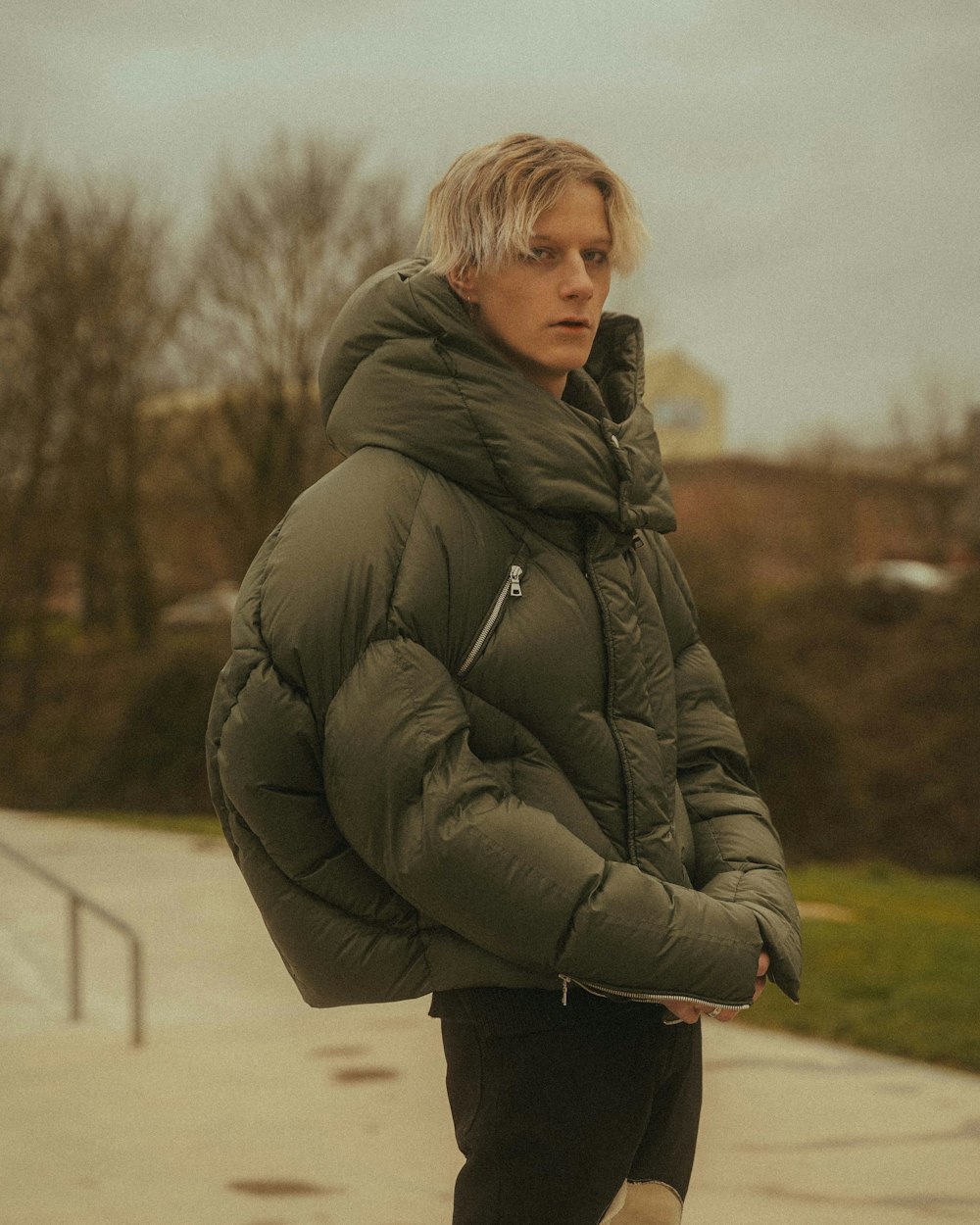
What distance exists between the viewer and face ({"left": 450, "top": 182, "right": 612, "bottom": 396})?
2.09m

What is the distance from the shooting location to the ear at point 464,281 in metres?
2.14

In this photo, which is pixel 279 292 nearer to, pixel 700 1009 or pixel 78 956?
pixel 78 956

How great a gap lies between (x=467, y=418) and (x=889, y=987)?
5.28 m

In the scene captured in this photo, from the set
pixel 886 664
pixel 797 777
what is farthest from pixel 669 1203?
pixel 886 664

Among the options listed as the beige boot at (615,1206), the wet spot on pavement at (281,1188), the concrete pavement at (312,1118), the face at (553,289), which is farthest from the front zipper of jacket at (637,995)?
the wet spot on pavement at (281,1188)

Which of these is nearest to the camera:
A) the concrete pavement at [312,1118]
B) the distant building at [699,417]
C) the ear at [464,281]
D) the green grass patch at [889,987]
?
the ear at [464,281]

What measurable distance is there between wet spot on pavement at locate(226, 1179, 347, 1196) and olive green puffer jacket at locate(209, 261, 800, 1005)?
8.02ft

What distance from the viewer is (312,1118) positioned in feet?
16.3

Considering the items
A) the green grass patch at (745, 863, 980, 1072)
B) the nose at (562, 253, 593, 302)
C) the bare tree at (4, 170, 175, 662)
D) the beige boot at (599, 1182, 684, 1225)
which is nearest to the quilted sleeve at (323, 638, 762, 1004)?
the beige boot at (599, 1182, 684, 1225)

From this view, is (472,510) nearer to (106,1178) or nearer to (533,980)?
(533,980)

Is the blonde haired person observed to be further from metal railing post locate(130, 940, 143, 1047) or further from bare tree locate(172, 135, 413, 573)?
bare tree locate(172, 135, 413, 573)

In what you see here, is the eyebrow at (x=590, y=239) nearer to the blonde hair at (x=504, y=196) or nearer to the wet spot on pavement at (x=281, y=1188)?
the blonde hair at (x=504, y=196)

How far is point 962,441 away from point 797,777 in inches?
1187

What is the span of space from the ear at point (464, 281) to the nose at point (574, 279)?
0.40 feet
